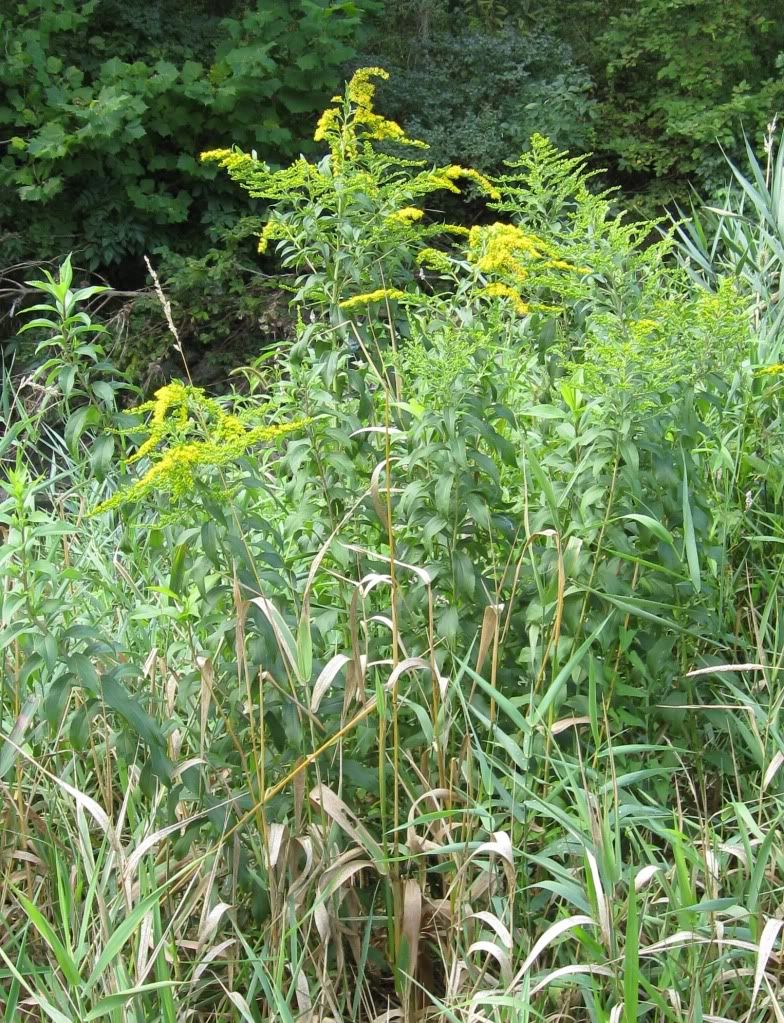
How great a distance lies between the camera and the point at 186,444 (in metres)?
2.09

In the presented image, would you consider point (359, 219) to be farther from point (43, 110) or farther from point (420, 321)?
point (43, 110)

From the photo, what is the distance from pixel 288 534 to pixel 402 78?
21.5 feet

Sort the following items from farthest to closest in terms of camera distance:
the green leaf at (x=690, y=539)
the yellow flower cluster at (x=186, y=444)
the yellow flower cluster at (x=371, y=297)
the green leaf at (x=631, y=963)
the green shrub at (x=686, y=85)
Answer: the green shrub at (x=686, y=85), the yellow flower cluster at (x=371, y=297), the green leaf at (x=690, y=539), the yellow flower cluster at (x=186, y=444), the green leaf at (x=631, y=963)

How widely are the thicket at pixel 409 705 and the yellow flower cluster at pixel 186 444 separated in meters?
0.01

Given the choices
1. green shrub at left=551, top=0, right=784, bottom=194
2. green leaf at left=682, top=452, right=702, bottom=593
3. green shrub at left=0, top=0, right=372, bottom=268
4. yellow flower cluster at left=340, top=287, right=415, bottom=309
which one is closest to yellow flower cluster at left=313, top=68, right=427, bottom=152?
yellow flower cluster at left=340, top=287, right=415, bottom=309

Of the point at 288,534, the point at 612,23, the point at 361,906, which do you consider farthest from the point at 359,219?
the point at 612,23

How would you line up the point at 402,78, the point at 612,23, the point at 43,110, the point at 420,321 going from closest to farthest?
the point at 420,321, the point at 43,110, the point at 402,78, the point at 612,23

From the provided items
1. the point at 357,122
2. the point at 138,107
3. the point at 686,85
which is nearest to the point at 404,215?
the point at 357,122

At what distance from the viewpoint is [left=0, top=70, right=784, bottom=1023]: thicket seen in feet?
6.75

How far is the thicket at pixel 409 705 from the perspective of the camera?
2059 mm

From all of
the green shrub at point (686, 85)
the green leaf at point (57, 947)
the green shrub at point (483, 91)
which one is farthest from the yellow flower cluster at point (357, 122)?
the green shrub at point (686, 85)

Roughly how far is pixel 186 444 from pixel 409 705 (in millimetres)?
618

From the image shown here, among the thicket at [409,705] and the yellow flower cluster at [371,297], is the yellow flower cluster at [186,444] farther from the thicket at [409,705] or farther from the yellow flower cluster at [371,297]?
the yellow flower cluster at [371,297]

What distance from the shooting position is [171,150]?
7602 millimetres
